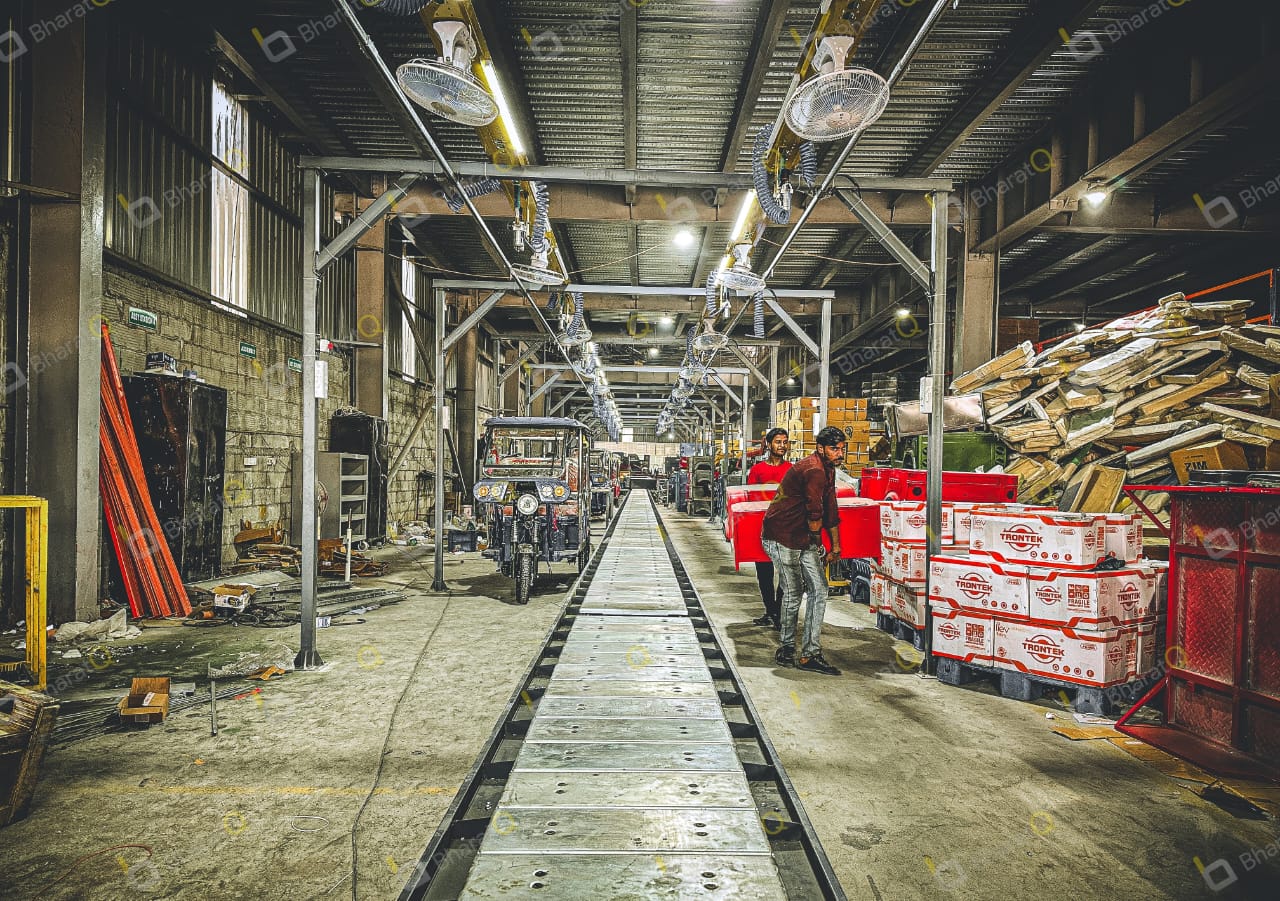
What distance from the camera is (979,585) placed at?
4.99 meters

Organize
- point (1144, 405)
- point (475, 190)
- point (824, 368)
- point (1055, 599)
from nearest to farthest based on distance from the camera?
point (1055, 599)
point (475, 190)
point (1144, 405)
point (824, 368)

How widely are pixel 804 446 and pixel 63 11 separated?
11.0 meters

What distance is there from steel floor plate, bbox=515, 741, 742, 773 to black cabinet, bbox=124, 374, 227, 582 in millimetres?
6166

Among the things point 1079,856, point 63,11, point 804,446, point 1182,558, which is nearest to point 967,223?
point 804,446

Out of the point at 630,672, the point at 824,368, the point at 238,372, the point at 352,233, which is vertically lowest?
the point at 630,672

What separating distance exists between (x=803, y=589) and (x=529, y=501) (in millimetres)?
3752

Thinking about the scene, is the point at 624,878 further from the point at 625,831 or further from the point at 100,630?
the point at 100,630

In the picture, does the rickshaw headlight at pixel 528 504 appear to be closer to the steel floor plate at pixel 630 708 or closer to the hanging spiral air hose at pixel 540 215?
the hanging spiral air hose at pixel 540 215

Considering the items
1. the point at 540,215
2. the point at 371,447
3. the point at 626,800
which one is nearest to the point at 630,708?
the point at 626,800

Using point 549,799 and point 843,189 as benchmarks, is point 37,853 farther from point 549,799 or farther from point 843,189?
point 843,189

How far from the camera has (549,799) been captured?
3180mm

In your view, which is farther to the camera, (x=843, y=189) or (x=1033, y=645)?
(x=843, y=189)

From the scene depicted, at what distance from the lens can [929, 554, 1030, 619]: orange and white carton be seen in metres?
4.75

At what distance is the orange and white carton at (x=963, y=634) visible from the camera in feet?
16.1
